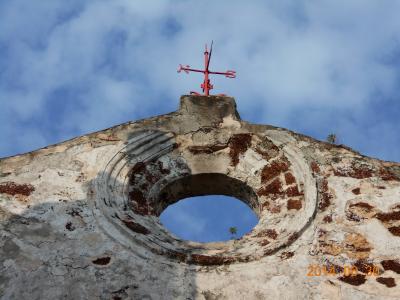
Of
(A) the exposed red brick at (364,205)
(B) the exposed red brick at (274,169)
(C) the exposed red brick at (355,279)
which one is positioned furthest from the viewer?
(B) the exposed red brick at (274,169)

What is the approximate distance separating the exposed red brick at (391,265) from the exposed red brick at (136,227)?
2243 millimetres

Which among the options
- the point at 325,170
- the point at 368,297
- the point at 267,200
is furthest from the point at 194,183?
the point at 368,297

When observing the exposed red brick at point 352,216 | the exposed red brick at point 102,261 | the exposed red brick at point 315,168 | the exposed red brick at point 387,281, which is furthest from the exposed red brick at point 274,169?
the exposed red brick at point 102,261

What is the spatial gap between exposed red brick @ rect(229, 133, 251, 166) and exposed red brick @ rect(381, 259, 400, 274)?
231 centimetres

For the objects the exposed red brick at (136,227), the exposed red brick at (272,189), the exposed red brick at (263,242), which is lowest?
the exposed red brick at (263,242)

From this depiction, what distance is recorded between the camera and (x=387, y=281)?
6.77 metres

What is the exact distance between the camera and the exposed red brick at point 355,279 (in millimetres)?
6756

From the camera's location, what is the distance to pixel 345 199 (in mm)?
7801

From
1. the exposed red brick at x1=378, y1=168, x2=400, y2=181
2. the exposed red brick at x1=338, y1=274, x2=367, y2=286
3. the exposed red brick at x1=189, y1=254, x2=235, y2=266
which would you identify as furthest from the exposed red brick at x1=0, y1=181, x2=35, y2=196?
the exposed red brick at x1=378, y1=168, x2=400, y2=181

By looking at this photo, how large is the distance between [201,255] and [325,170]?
76.9 inches

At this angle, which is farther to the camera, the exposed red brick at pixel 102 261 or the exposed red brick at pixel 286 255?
the exposed red brick at pixel 286 255

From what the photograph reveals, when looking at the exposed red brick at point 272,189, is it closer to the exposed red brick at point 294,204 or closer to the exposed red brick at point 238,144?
the exposed red brick at point 294,204

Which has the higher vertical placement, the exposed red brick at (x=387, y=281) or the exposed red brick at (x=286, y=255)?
the exposed red brick at (x=286, y=255)
